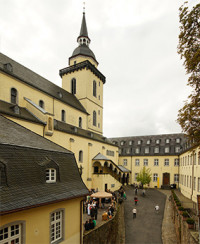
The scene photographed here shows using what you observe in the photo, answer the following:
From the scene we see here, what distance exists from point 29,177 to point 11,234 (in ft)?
6.92

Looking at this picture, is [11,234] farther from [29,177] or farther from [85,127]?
[85,127]

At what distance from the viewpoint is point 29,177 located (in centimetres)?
747

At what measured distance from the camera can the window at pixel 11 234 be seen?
20.0ft

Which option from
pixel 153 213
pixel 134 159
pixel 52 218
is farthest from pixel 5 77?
pixel 134 159

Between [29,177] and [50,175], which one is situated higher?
[29,177]

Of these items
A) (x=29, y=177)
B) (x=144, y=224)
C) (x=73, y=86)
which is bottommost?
(x=144, y=224)

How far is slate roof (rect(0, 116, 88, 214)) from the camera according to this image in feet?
20.9

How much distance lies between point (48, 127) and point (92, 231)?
38.2 feet

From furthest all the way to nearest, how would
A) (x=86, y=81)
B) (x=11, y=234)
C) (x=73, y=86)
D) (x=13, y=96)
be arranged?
(x=73, y=86) → (x=86, y=81) → (x=13, y=96) → (x=11, y=234)

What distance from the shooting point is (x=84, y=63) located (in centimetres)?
3378

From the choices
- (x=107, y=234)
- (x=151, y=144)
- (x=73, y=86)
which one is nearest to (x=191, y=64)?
(x=107, y=234)

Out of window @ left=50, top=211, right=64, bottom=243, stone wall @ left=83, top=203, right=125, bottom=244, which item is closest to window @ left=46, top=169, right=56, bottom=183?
window @ left=50, top=211, right=64, bottom=243

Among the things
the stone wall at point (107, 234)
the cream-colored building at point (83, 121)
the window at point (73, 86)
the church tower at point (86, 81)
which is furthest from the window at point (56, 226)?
the window at point (73, 86)

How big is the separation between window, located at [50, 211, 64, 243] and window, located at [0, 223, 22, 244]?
1691 millimetres
